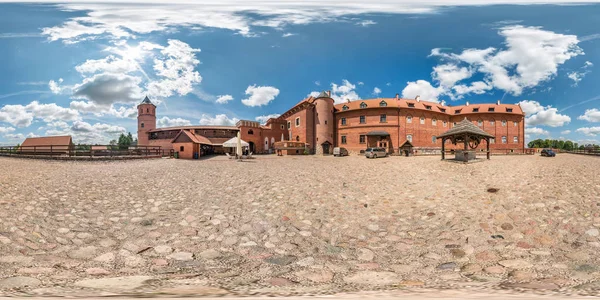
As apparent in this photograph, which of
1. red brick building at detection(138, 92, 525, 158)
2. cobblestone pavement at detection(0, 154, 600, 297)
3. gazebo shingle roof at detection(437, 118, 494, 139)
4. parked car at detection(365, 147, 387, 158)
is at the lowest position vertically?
cobblestone pavement at detection(0, 154, 600, 297)

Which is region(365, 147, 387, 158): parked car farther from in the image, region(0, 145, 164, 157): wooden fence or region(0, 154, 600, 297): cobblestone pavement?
region(0, 145, 164, 157): wooden fence

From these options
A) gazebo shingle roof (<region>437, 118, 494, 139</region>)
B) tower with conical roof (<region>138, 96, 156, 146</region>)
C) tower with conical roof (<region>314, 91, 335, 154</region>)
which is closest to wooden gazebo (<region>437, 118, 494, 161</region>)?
gazebo shingle roof (<region>437, 118, 494, 139</region>)

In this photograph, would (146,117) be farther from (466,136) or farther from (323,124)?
(466,136)

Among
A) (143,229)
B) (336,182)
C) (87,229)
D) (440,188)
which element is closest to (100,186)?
(87,229)

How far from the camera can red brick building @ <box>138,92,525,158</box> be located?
4447cm

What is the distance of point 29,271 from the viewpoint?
10.4 feet

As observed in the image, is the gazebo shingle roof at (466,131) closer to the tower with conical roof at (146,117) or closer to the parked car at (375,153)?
the parked car at (375,153)

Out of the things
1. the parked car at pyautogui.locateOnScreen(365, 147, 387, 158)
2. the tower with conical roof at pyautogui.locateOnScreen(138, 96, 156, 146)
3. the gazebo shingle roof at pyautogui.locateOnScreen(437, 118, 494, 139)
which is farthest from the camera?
the tower with conical roof at pyautogui.locateOnScreen(138, 96, 156, 146)

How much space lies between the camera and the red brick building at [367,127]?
146ft

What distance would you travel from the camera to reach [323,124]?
45.2m

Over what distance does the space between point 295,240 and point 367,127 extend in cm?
4292

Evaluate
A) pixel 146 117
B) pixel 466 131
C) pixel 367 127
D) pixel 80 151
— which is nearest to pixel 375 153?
pixel 466 131

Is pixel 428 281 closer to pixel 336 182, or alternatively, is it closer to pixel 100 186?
pixel 336 182

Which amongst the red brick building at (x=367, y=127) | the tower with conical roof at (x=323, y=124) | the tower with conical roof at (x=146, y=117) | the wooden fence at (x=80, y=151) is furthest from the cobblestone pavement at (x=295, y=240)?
the tower with conical roof at (x=146, y=117)
